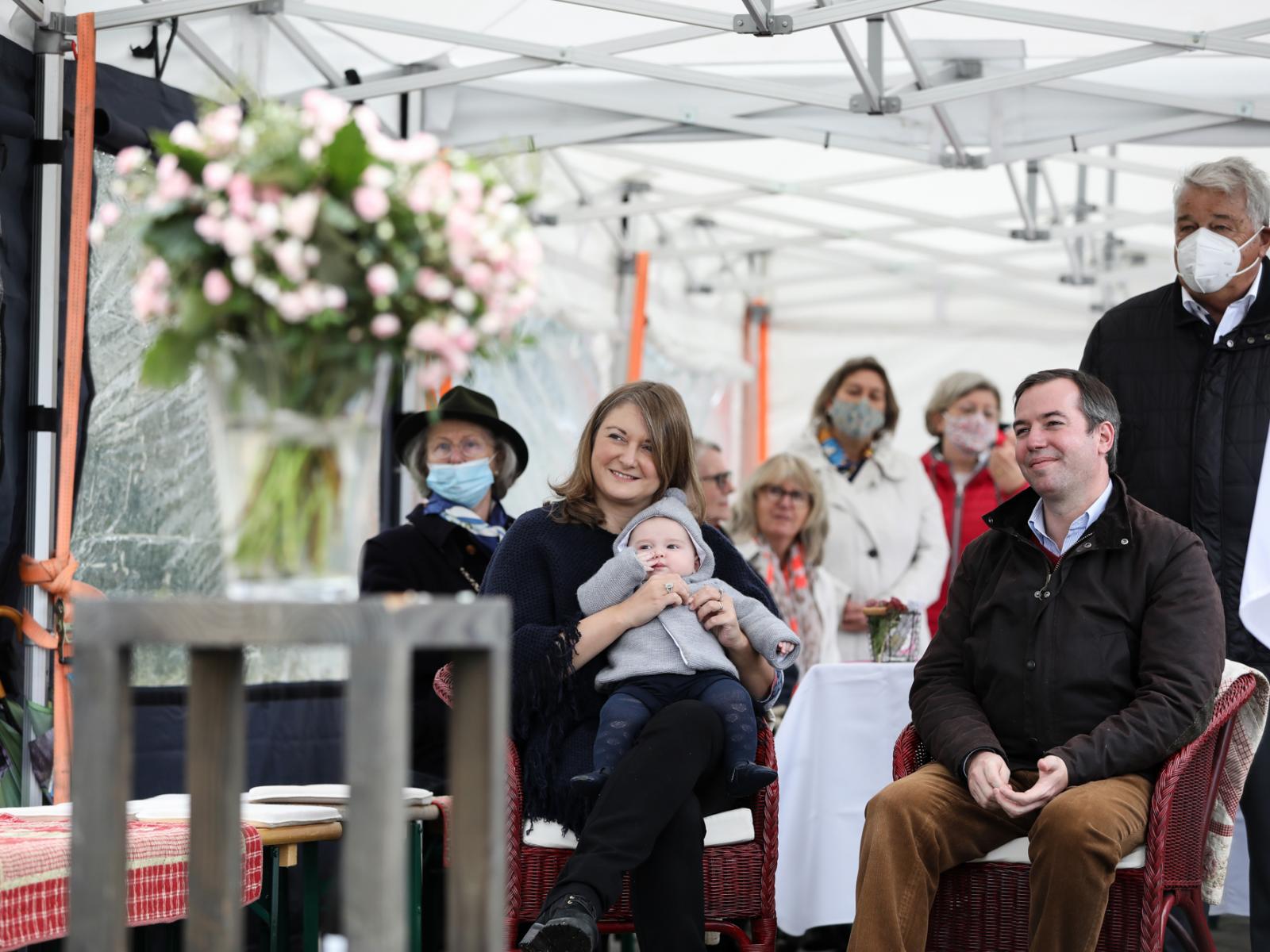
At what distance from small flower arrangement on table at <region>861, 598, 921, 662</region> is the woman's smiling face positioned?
0.84 m

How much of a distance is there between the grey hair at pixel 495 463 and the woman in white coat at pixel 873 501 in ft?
4.31

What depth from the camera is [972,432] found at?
535 cm

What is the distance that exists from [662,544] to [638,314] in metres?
4.46

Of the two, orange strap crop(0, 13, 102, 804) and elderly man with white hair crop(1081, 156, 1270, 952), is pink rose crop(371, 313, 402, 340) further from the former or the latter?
orange strap crop(0, 13, 102, 804)

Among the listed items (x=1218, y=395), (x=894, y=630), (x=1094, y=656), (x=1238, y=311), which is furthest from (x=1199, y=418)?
(x=894, y=630)

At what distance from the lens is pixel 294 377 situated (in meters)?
1.68

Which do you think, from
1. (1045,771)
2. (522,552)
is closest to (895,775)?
(1045,771)

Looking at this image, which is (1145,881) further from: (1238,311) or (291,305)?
(291,305)

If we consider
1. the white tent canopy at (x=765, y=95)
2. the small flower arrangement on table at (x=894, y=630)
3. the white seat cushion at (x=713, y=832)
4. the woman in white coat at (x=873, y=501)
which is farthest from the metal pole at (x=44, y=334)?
the woman in white coat at (x=873, y=501)

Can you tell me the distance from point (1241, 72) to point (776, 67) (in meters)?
1.55

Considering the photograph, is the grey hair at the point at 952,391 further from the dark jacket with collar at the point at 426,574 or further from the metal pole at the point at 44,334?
the metal pole at the point at 44,334

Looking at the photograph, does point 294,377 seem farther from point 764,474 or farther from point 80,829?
point 764,474

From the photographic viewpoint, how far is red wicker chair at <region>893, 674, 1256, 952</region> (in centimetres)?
275

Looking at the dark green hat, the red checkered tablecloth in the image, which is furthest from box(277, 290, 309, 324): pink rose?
the dark green hat
